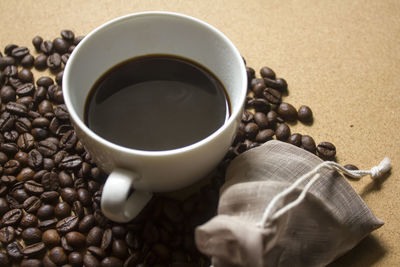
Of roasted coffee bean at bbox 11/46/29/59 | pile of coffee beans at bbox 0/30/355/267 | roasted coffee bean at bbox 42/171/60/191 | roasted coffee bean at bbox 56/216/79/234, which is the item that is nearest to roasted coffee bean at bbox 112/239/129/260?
pile of coffee beans at bbox 0/30/355/267

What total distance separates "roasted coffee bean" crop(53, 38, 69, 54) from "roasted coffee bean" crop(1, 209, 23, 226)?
0.51m

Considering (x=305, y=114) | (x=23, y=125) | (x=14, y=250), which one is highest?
(x=305, y=114)

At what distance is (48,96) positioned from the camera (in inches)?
48.7

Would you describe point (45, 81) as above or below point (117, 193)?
below

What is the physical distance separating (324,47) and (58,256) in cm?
99

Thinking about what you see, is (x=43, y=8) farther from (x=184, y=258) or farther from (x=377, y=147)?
(x=377, y=147)

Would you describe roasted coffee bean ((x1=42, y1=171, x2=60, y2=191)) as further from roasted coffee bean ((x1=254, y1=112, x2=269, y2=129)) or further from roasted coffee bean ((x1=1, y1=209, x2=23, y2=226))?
roasted coffee bean ((x1=254, y1=112, x2=269, y2=129))

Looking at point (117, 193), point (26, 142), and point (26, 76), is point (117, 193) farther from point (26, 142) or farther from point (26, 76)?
point (26, 76)

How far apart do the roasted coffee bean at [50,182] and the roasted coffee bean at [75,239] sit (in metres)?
0.13

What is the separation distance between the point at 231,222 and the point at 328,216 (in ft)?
0.81

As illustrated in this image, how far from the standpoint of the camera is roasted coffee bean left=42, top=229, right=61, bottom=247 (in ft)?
3.34

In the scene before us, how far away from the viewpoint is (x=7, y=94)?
1224 mm

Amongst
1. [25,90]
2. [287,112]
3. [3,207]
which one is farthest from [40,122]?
[287,112]

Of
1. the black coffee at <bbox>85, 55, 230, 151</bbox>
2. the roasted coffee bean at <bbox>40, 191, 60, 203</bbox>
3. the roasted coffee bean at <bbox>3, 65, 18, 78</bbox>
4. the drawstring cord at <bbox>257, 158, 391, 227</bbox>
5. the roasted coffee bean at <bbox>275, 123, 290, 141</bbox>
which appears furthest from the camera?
the roasted coffee bean at <bbox>3, 65, 18, 78</bbox>
